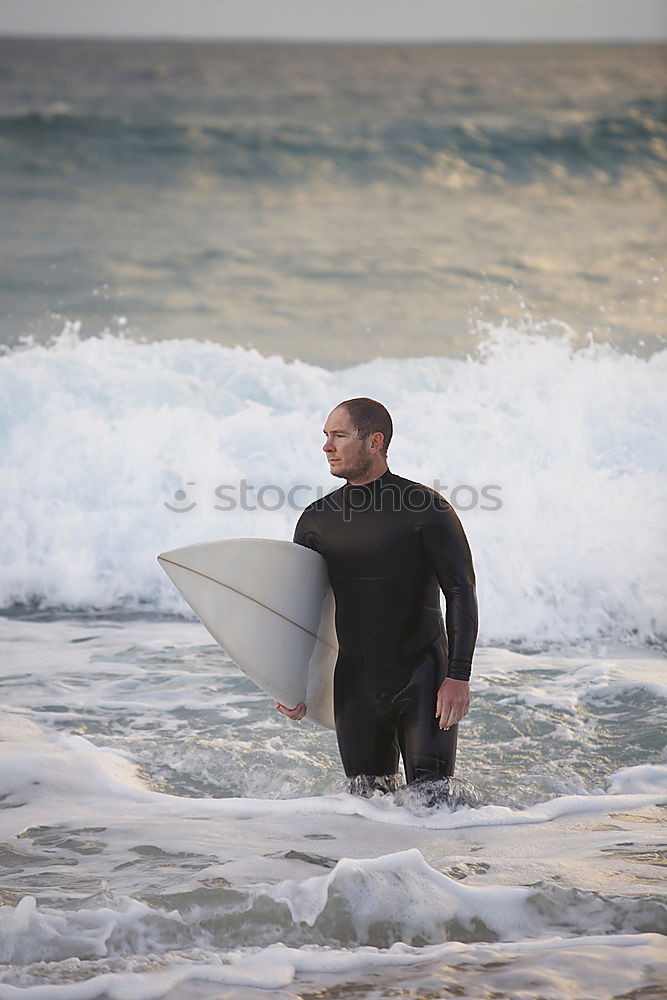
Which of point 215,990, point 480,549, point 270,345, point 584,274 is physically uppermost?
point 584,274

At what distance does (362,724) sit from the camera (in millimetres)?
2686

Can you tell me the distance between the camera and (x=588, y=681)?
445 cm

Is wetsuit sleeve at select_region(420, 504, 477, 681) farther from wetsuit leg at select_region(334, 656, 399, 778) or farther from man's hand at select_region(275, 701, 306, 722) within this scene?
man's hand at select_region(275, 701, 306, 722)

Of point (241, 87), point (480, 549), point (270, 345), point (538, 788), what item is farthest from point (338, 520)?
point (241, 87)

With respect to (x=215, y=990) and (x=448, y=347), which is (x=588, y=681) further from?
(x=448, y=347)

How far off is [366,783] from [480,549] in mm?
3806

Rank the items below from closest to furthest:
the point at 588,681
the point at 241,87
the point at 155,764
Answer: the point at 155,764 < the point at 588,681 < the point at 241,87

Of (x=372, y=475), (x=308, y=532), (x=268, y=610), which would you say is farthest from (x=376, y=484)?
(x=268, y=610)

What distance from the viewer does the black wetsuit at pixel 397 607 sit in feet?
8.39

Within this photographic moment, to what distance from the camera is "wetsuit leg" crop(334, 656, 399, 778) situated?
267 centimetres

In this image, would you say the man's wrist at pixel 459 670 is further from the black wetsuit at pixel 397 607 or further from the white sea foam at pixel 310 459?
the white sea foam at pixel 310 459

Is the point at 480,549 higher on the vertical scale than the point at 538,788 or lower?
higher

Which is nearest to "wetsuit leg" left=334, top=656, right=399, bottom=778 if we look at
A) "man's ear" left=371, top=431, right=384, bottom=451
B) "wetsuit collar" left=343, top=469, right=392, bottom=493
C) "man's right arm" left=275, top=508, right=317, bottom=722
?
"man's right arm" left=275, top=508, right=317, bottom=722

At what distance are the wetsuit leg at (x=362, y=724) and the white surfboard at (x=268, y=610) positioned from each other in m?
0.13
